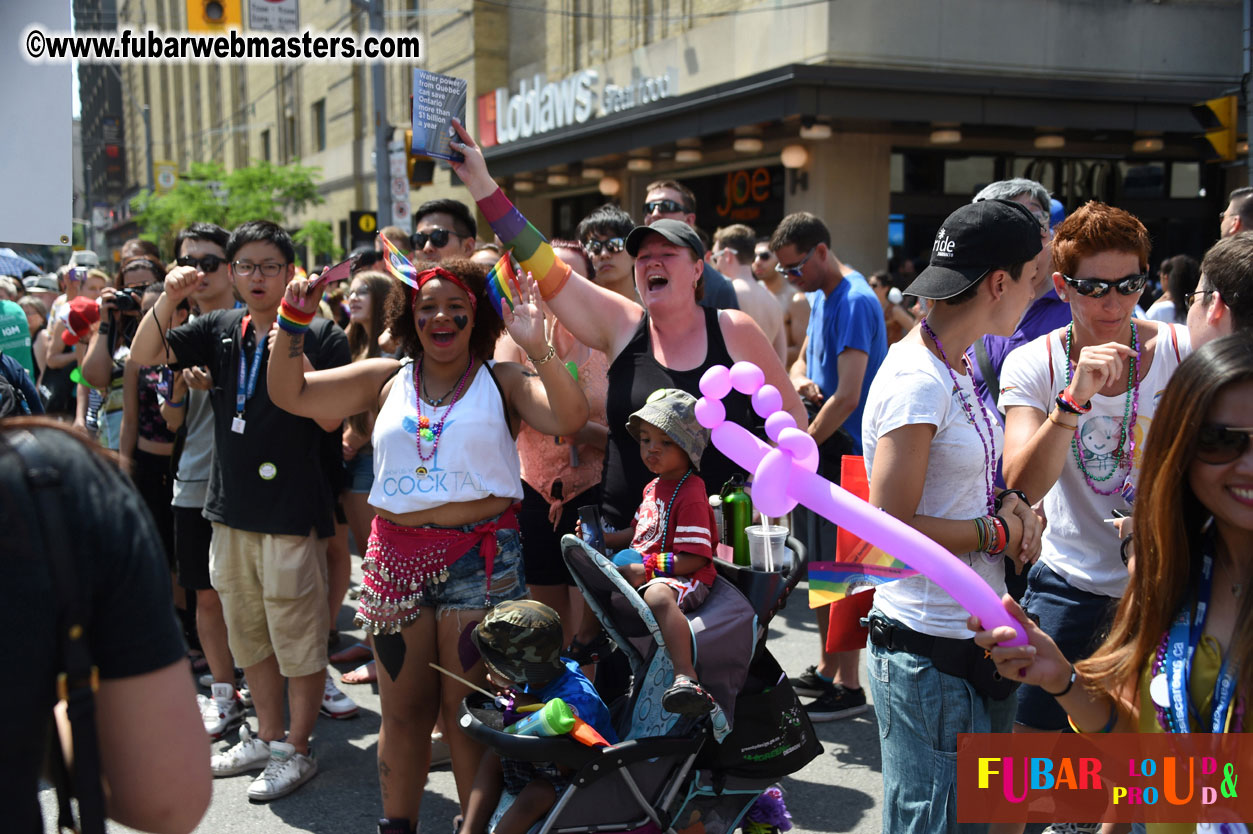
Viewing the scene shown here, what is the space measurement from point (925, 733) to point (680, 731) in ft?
2.40

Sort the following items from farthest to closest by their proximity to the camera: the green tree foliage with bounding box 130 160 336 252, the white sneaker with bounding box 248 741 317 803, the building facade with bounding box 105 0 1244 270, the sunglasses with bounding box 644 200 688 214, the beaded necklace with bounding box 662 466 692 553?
the green tree foliage with bounding box 130 160 336 252 → the building facade with bounding box 105 0 1244 270 → the sunglasses with bounding box 644 200 688 214 → the white sneaker with bounding box 248 741 317 803 → the beaded necklace with bounding box 662 466 692 553

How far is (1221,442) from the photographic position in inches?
64.5

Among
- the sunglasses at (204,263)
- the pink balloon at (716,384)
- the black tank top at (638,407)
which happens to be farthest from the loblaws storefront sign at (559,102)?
the pink balloon at (716,384)

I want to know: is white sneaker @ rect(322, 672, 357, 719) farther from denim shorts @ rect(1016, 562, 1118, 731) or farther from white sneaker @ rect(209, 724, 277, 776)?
denim shorts @ rect(1016, 562, 1118, 731)

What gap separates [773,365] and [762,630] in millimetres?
930

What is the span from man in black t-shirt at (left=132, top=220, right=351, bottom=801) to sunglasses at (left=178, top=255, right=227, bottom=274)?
0.56 meters

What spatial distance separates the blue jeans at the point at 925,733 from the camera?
2.31m

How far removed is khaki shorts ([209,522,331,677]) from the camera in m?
4.03

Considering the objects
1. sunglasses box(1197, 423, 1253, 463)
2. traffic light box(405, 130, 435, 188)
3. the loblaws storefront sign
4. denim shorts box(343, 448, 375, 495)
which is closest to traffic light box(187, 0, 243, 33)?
traffic light box(405, 130, 435, 188)

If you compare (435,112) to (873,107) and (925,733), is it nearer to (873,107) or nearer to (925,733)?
(925,733)

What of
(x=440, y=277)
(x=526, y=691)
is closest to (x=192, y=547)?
(x=440, y=277)

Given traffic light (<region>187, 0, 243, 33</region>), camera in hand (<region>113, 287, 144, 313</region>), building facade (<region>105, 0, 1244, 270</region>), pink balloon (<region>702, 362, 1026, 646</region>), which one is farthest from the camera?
building facade (<region>105, 0, 1244, 270</region>)

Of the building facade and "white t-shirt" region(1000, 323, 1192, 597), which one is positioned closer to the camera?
"white t-shirt" region(1000, 323, 1192, 597)

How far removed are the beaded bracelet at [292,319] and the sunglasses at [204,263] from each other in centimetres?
153
